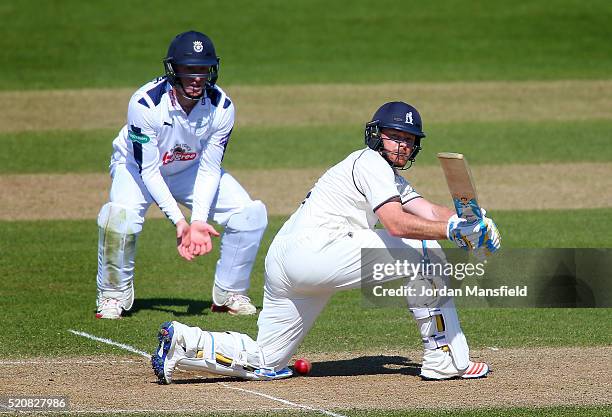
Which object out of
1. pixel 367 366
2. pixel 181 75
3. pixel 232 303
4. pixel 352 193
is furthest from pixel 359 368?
pixel 181 75

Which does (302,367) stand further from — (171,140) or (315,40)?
(315,40)

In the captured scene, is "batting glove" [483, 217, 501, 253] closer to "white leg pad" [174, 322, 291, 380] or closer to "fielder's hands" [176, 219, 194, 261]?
"white leg pad" [174, 322, 291, 380]

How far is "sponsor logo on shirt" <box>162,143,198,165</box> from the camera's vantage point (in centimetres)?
1027

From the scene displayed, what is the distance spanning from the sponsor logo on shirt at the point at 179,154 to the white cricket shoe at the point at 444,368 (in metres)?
3.38

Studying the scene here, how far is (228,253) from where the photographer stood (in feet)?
34.7

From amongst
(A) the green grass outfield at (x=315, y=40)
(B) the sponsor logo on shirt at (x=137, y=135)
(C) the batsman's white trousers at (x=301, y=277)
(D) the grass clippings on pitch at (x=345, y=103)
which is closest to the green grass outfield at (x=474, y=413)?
(C) the batsman's white trousers at (x=301, y=277)

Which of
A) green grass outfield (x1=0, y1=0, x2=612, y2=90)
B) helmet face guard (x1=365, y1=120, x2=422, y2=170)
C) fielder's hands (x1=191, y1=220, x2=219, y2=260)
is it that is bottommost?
fielder's hands (x1=191, y1=220, x2=219, y2=260)

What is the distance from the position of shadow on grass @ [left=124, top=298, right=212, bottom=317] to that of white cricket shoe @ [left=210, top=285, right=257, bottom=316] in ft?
0.49

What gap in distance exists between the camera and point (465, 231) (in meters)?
7.54

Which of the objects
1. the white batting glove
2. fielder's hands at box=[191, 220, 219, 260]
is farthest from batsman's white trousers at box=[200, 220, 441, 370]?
fielder's hands at box=[191, 220, 219, 260]

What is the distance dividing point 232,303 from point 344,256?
3023 mm

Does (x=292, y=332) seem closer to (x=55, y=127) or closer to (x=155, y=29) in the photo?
(x=55, y=127)

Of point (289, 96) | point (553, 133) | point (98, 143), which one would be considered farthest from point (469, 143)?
point (98, 143)

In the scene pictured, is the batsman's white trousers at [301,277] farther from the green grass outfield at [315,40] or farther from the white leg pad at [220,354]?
the green grass outfield at [315,40]
